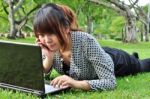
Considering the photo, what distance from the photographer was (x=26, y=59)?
10.3ft

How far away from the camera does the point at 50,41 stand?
11.2ft

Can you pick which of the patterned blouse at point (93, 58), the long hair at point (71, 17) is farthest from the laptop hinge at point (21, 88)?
the long hair at point (71, 17)

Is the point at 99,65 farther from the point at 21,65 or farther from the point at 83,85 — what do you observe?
the point at 21,65

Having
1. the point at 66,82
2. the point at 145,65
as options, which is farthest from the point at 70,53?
the point at 145,65

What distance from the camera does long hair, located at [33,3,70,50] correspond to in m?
3.33

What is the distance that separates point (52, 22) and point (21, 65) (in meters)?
0.42

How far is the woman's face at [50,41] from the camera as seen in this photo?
338 cm

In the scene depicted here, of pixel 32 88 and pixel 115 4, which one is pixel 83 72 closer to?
pixel 32 88

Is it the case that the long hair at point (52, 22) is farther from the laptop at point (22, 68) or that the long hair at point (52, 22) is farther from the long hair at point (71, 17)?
the laptop at point (22, 68)

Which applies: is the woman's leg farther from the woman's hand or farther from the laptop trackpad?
the laptop trackpad

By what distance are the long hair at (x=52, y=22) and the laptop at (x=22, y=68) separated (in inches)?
11.7

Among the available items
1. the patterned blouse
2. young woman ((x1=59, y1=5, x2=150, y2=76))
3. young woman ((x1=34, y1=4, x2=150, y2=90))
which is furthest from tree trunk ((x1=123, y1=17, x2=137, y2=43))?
the patterned blouse

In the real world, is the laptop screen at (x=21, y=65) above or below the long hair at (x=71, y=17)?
below

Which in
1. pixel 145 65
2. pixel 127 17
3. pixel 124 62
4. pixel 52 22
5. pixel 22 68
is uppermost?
pixel 127 17
